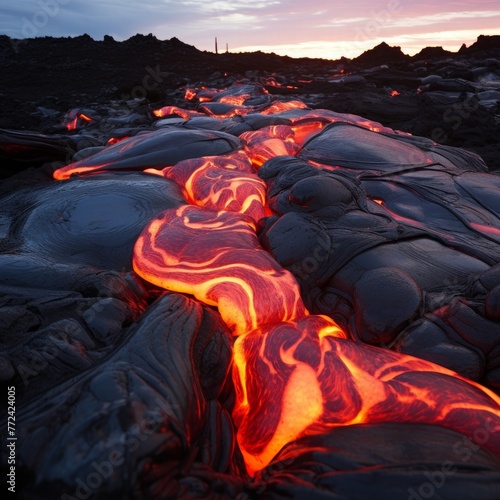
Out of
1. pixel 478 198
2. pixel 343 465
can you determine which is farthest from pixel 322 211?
pixel 343 465

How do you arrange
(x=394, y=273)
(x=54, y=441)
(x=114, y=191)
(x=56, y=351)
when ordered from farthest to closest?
(x=114, y=191)
(x=394, y=273)
(x=56, y=351)
(x=54, y=441)

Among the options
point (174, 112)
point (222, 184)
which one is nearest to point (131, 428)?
point (222, 184)

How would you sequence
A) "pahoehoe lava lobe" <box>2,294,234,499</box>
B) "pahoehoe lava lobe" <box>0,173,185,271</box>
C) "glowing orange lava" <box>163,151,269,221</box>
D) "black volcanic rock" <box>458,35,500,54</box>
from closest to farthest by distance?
"pahoehoe lava lobe" <box>2,294,234,499</box> < "pahoehoe lava lobe" <box>0,173,185,271</box> < "glowing orange lava" <box>163,151,269,221</box> < "black volcanic rock" <box>458,35,500,54</box>

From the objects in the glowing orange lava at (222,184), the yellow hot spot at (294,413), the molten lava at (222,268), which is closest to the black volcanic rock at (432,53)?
the glowing orange lava at (222,184)

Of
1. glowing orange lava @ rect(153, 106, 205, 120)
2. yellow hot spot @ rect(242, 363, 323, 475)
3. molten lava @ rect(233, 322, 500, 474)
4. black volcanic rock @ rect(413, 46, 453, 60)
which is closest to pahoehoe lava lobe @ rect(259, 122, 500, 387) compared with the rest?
molten lava @ rect(233, 322, 500, 474)

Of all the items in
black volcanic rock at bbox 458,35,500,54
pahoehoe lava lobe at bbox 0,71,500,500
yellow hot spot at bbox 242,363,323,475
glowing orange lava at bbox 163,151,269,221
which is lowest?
yellow hot spot at bbox 242,363,323,475

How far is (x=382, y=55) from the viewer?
25.7 m

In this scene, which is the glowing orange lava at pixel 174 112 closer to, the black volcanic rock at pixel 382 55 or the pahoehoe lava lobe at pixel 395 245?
the pahoehoe lava lobe at pixel 395 245

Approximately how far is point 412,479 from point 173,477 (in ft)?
2.31

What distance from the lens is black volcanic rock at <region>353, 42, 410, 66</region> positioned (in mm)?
25453

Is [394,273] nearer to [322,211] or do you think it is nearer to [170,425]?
[322,211]

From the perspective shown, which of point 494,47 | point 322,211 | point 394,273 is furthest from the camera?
point 494,47

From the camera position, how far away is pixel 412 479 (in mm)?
1338

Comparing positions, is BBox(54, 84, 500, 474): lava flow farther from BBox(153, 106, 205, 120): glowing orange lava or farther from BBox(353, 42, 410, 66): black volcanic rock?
BBox(353, 42, 410, 66): black volcanic rock
